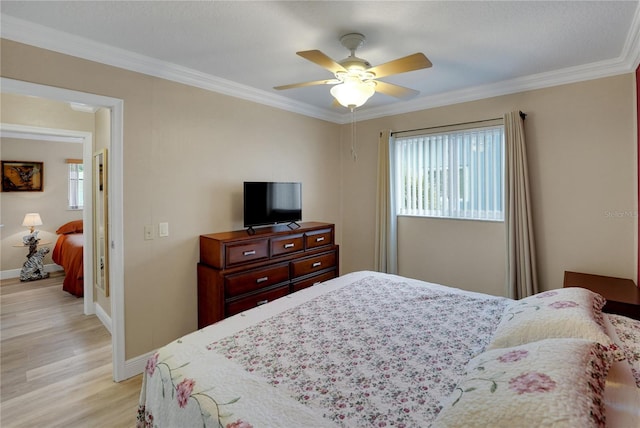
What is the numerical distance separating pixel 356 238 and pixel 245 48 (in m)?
2.80

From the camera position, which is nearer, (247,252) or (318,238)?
(247,252)

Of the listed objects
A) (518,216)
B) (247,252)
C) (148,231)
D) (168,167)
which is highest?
(168,167)

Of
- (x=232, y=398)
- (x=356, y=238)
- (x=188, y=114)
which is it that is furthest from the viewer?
(x=356, y=238)

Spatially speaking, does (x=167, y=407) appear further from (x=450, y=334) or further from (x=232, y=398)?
(x=450, y=334)

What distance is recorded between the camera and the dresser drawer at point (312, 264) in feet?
10.7

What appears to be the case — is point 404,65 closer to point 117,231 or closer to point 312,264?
point 312,264

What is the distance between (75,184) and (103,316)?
12.6ft

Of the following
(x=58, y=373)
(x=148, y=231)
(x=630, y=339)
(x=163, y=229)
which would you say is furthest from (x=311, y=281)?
(x=630, y=339)

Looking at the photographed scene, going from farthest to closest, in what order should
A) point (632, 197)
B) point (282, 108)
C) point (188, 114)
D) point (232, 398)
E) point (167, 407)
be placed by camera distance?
point (282, 108) → point (188, 114) → point (632, 197) → point (167, 407) → point (232, 398)

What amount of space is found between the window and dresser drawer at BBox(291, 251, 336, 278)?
1.07 meters

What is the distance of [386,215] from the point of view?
3.91m

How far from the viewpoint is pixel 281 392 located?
1117 mm

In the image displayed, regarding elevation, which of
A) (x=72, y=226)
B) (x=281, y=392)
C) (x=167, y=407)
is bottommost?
(x=167, y=407)

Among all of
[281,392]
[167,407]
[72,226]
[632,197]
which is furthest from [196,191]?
[72,226]
